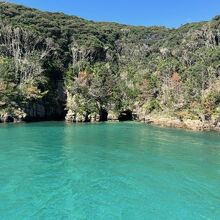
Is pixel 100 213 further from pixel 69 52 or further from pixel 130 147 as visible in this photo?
pixel 69 52

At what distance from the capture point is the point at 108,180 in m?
24.3

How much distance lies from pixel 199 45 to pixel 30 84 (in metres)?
45.1

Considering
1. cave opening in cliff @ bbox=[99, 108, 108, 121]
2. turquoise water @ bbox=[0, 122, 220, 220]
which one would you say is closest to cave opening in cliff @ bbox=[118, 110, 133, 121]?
cave opening in cliff @ bbox=[99, 108, 108, 121]

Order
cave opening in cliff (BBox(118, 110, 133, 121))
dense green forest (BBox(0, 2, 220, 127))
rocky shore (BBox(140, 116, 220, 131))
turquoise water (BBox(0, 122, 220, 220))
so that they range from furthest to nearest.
A: cave opening in cliff (BBox(118, 110, 133, 121))
dense green forest (BBox(0, 2, 220, 127))
rocky shore (BBox(140, 116, 220, 131))
turquoise water (BBox(0, 122, 220, 220))

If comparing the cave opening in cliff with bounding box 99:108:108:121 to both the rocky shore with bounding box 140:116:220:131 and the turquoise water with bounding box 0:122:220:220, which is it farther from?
the turquoise water with bounding box 0:122:220:220

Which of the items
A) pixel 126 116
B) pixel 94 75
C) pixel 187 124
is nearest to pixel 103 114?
pixel 126 116

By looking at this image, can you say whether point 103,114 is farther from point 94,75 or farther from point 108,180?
point 108,180

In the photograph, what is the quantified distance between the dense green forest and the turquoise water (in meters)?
26.6

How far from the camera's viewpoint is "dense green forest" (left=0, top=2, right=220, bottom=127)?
68.9 meters

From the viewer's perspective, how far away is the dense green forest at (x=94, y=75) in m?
68.9

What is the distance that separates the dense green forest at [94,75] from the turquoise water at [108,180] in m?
26.6

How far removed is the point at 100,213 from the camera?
718 inches

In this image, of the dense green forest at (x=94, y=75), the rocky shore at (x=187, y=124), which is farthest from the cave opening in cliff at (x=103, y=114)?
the rocky shore at (x=187, y=124)

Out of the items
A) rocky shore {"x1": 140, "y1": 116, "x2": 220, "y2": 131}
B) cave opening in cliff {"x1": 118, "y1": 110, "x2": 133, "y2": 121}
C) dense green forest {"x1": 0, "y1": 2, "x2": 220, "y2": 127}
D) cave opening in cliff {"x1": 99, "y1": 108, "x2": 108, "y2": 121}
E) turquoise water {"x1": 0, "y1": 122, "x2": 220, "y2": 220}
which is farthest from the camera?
cave opening in cliff {"x1": 118, "y1": 110, "x2": 133, "y2": 121}
